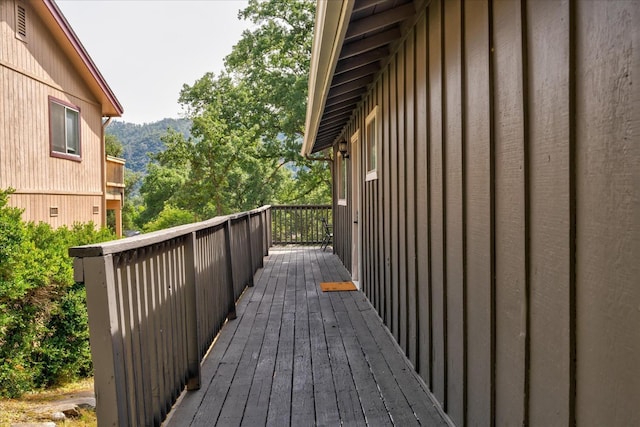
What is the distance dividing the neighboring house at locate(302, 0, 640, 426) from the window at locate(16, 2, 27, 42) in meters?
6.77

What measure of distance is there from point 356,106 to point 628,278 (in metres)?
5.24

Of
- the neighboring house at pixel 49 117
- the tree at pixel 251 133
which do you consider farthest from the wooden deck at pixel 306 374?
the tree at pixel 251 133

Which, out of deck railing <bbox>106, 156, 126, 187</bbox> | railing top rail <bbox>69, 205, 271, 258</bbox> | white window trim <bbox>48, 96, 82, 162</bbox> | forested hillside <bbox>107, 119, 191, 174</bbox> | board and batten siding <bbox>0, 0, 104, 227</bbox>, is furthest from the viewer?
forested hillside <bbox>107, 119, 191, 174</bbox>

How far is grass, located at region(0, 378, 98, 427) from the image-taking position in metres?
3.21

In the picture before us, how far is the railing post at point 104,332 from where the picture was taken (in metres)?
1.68

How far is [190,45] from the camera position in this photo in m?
35.8

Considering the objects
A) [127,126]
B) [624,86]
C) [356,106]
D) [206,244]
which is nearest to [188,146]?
[356,106]

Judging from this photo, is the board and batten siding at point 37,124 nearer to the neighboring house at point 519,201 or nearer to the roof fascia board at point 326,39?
the roof fascia board at point 326,39

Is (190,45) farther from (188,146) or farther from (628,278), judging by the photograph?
(628,278)

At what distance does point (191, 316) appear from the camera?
2.91m

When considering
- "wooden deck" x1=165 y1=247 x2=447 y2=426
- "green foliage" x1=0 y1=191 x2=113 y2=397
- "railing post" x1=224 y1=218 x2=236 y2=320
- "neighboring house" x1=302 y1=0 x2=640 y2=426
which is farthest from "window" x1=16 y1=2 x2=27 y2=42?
"neighboring house" x1=302 y1=0 x2=640 y2=426

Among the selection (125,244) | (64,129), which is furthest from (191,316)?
(64,129)

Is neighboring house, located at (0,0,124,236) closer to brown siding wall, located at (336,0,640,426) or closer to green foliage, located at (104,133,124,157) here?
brown siding wall, located at (336,0,640,426)

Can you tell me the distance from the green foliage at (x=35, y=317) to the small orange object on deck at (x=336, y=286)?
9.00 ft
